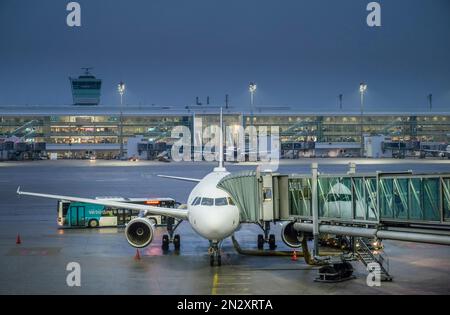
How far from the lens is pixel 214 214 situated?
128 ft

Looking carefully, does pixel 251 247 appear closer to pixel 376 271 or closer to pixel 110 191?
pixel 376 271

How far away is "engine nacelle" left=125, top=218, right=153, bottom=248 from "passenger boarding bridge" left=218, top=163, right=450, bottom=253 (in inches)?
232

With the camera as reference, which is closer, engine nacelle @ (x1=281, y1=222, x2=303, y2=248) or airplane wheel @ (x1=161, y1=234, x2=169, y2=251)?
engine nacelle @ (x1=281, y1=222, x2=303, y2=248)

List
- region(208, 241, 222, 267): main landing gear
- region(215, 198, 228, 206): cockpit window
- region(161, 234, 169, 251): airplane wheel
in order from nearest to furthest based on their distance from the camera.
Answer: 1. region(215, 198, 228, 206): cockpit window
2. region(208, 241, 222, 267): main landing gear
3. region(161, 234, 169, 251): airplane wheel

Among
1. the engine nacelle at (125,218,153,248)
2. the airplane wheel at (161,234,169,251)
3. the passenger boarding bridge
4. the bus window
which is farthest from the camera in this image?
the bus window

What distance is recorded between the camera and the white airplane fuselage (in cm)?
3903

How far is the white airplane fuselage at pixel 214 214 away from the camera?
1537 inches

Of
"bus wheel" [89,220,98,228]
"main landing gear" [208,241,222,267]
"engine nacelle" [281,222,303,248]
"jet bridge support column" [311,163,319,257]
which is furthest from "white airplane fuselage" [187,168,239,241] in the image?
"bus wheel" [89,220,98,228]

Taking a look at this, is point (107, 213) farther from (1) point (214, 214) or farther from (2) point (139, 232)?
(1) point (214, 214)

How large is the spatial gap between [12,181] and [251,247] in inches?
3027

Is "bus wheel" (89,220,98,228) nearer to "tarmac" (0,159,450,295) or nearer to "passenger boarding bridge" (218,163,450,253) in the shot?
"tarmac" (0,159,450,295)

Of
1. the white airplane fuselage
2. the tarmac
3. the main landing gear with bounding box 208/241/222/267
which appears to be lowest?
the tarmac
